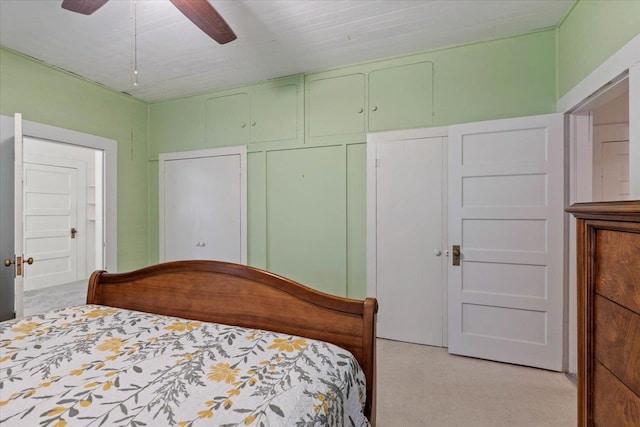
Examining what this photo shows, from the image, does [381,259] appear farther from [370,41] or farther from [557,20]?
[557,20]

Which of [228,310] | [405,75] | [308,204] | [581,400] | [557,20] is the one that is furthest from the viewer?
[308,204]

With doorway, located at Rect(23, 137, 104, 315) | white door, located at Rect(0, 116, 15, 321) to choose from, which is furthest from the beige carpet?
doorway, located at Rect(23, 137, 104, 315)

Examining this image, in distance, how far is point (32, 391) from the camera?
3.23 feet

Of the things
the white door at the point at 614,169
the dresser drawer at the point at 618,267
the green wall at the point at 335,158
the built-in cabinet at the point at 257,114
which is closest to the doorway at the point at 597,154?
the white door at the point at 614,169

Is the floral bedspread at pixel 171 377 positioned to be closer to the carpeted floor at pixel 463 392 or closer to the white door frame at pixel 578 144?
the carpeted floor at pixel 463 392

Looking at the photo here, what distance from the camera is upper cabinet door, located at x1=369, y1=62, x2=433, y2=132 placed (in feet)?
9.10

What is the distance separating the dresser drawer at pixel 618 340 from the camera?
0.85 meters

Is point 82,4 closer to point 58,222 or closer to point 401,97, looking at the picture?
point 401,97

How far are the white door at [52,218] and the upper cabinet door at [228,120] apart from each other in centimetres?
256

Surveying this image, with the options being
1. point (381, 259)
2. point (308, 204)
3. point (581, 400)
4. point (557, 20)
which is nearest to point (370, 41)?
point (557, 20)

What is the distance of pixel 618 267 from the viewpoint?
3.11 ft

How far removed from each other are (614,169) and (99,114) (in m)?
5.30

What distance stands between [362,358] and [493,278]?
166 centimetres

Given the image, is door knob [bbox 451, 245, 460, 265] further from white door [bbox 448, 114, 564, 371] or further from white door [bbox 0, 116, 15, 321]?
white door [bbox 0, 116, 15, 321]
